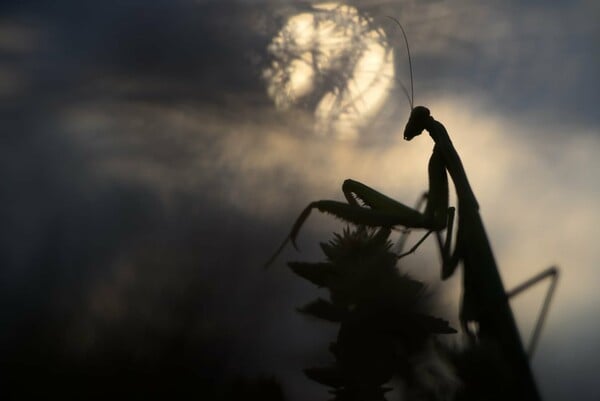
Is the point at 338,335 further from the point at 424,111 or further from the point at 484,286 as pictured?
the point at 424,111

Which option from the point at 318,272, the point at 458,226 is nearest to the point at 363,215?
the point at 458,226

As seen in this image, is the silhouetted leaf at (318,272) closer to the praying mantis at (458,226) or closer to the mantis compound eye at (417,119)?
the praying mantis at (458,226)

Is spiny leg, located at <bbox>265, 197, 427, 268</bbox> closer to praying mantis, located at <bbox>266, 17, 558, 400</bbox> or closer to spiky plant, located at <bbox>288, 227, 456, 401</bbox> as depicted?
praying mantis, located at <bbox>266, 17, 558, 400</bbox>

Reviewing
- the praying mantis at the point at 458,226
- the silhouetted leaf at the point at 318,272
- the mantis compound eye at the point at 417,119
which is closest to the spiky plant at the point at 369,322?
the silhouetted leaf at the point at 318,272

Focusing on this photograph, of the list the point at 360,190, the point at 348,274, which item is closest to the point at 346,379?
the point at 348,274

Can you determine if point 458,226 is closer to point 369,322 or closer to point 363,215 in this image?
point 363,215

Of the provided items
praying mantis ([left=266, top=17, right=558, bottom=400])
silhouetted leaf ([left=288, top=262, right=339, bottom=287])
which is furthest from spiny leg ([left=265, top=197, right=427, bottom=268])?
silhouetted leaf ([left=288, top=262, right=339, bottom=287])
